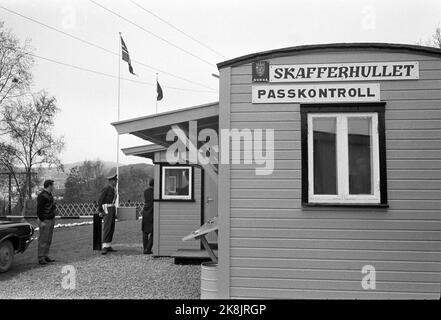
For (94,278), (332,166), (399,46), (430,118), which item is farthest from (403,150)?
(94,278)

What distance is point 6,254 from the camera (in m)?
8.94

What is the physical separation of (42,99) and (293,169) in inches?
1203

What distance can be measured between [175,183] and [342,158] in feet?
18.8

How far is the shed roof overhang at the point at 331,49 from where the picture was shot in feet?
18.4

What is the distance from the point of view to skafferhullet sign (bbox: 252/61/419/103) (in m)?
5.62

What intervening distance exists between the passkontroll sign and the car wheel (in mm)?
6165

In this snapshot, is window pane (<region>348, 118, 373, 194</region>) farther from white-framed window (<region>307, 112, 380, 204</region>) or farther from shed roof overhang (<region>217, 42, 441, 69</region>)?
shed roof overhang (<region>217, 42, 441, 69</region>)

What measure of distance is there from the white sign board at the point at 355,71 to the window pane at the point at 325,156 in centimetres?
54

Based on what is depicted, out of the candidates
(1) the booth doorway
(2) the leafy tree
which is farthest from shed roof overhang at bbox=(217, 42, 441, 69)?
(2) the leafy tree

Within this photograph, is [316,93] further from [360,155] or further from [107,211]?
[107,211]

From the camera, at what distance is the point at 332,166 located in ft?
18.4

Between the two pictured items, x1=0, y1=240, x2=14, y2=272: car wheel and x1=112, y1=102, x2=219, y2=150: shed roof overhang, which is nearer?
x1=112, y1=102, x2=219, y2=150: shed roof overhang

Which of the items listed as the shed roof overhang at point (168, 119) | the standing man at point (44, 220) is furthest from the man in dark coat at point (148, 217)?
the shed roof overhang at point (168, 119)
